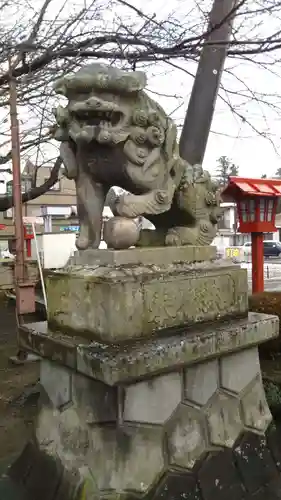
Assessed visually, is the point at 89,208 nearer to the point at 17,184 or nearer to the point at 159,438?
the point at 159,438

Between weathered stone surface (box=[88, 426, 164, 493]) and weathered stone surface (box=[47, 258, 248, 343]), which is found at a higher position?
weathered stone surface (box=[47, 258, 248, 343])

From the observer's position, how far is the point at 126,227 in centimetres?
190

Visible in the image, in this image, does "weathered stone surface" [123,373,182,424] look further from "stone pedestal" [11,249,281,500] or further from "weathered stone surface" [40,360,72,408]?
"weathered stone surface" [40,360,72,408]

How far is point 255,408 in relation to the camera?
2.17 m

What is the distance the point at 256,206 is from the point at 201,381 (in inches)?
152

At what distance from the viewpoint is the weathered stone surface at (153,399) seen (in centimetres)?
170

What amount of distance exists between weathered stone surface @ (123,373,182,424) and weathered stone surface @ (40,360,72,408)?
35 centimetres

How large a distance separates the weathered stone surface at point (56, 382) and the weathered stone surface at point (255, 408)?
3.03ft

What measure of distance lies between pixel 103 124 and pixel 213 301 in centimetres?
104

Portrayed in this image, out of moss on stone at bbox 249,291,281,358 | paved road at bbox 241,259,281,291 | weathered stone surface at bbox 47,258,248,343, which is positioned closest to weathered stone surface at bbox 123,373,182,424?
weathered stone surface at bbox 47,258,248,343

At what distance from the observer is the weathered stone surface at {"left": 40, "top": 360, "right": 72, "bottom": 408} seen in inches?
75.2

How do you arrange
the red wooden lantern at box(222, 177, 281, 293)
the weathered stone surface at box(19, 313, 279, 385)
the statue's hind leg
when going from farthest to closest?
the red wooden lantern at box(222, 177, 281, 293) < the statue's hind leg < the weathered stone surface at box(19, 313, 279, 385)

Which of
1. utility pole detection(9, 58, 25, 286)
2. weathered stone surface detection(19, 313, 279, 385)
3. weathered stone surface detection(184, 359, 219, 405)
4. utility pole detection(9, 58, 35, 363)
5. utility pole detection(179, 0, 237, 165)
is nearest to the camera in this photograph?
weathered stone surface detection(19, 313, 279, 385)

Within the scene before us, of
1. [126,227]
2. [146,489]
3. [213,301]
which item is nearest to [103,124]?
[126,227]
